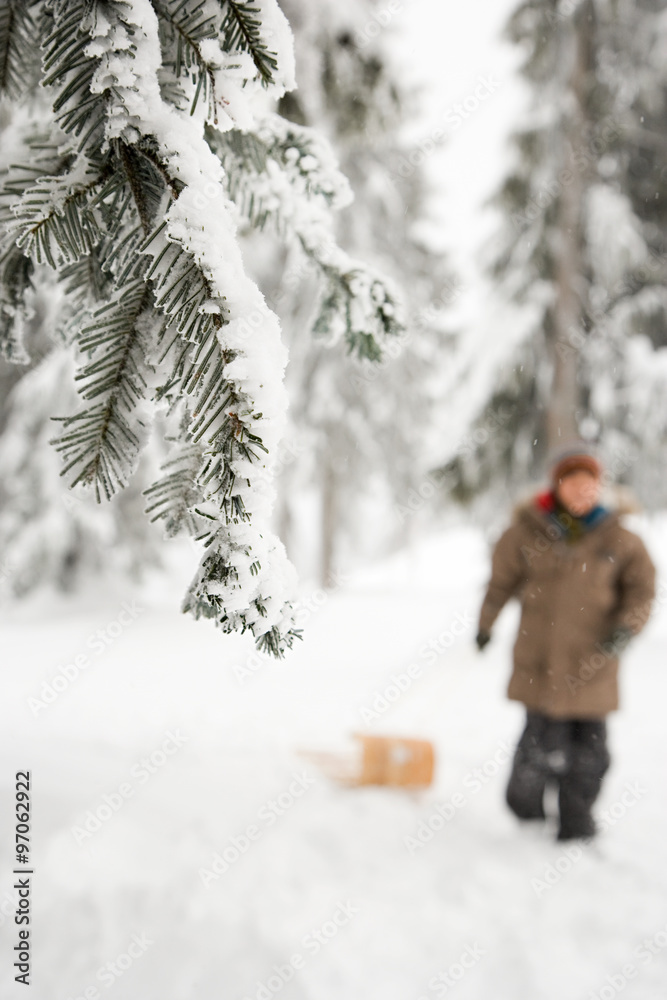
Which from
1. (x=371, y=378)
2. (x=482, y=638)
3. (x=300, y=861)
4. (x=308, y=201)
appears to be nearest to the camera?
(x=308, y=201)

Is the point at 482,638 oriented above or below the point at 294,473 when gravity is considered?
below

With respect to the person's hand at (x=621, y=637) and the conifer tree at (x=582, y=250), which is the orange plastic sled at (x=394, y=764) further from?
the conifer tree at (x=582, y=250)

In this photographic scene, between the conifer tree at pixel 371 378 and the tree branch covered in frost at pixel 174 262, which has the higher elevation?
the conifer tree at pixel 371 378

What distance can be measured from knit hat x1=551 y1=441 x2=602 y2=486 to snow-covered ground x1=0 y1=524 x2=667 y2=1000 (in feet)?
6.18

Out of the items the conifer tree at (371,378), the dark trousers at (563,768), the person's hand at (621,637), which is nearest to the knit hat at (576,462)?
the person's hand at (621,637)

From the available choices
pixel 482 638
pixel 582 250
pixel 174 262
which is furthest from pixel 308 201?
pixel 582 250

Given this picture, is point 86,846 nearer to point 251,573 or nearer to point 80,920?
point 80,920

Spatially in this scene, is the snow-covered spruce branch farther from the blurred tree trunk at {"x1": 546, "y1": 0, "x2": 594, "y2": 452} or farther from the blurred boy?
the blurred tree trunk at {"x1": 546, "y1": 0, "x2": 594, "y2": 452}

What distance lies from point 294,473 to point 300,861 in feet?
30.0

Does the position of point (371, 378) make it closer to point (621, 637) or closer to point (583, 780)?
point (621, 637)

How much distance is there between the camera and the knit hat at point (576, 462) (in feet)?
10.7

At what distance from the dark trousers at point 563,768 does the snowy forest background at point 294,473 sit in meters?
0.19

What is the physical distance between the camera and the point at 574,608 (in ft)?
10.8

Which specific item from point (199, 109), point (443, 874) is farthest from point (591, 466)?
point (199, 109)
